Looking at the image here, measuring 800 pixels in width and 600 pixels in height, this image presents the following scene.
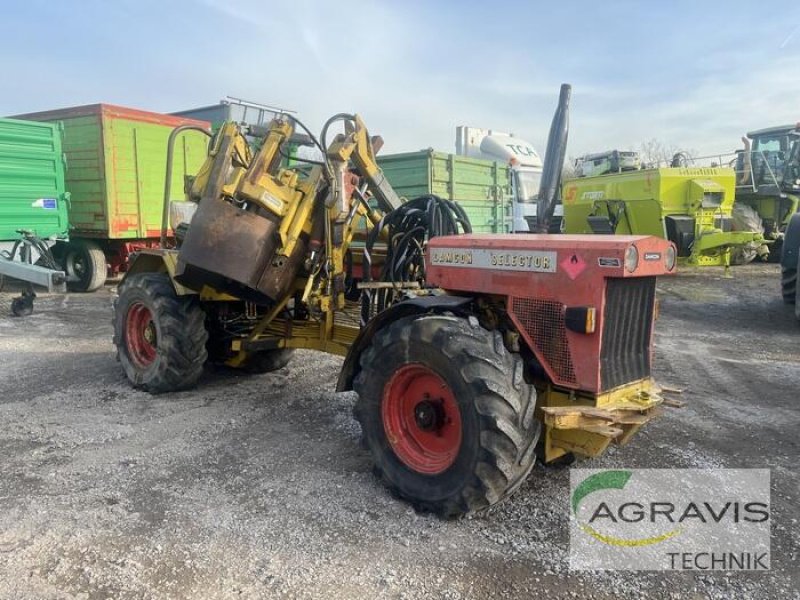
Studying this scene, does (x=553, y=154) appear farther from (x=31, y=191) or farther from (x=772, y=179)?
(x=772, y=179)

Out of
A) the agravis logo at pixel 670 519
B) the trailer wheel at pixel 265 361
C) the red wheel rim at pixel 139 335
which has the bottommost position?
the agravis logo at pixel 670 519

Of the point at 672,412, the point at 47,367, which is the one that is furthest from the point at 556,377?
the point at 47,367

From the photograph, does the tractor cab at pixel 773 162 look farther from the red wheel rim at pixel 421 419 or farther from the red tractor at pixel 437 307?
the red wheel rim at pixel 421 419

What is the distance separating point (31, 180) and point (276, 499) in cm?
965

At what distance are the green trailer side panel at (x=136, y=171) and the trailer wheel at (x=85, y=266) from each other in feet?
2.18

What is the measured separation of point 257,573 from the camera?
2.85 meters

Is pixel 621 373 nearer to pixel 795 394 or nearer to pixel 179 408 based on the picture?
pixel 795 394

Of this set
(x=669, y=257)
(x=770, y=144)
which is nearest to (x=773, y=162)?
(x=770, y=144)

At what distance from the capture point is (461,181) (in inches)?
443

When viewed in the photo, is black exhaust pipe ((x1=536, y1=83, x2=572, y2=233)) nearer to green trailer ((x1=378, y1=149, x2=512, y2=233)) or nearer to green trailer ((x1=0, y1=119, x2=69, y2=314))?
green trailer ((x1=378, y1=149, x2=512, y2=233))

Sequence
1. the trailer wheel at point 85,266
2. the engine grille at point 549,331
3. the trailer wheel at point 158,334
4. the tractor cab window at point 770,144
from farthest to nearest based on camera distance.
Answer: the tractor cab window at point 770,144 → the trailer wheel at point 85,266 → the trailer wheel at point 158,334 → the engine grille at point 549,331

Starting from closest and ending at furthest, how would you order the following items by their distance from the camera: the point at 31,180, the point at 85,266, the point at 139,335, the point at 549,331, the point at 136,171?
the point at 549,331 → the point at 139,335 → the point at 31,180 → the point at 136,171 → the point at 85,266

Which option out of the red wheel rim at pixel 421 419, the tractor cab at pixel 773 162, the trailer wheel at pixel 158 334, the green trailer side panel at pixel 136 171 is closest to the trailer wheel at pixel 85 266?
the green trailer side panel at pixel 136 171

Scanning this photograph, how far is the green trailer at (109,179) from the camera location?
11.4 meters
